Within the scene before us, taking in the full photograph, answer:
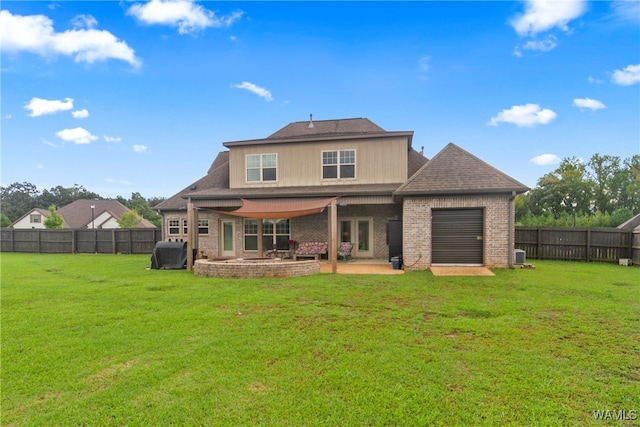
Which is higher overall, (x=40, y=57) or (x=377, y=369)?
(x=40, y=57)

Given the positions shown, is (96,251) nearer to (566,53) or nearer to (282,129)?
(282,129)

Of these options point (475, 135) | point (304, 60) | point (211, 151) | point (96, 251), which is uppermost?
point (304, 60)

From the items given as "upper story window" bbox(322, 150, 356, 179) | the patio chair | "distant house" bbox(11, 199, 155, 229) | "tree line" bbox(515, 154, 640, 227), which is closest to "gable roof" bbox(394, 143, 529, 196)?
"upper story window" bbox(322, 150, 356, 179)

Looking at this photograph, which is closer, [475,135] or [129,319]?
[129,319]

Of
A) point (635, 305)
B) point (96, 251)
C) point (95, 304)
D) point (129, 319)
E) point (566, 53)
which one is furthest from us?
point (96, 251)

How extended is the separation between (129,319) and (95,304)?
5.70 ft

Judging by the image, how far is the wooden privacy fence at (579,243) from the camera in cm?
1330

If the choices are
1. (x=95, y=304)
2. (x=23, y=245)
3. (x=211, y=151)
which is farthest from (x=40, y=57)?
(x=23, y=245)

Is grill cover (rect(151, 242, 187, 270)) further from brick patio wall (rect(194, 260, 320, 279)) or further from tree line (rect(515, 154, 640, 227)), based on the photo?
tree line (rect(515, 154, 640, 227))

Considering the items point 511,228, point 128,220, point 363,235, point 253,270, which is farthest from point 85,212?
point 511,228

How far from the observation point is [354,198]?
12625 millimetres

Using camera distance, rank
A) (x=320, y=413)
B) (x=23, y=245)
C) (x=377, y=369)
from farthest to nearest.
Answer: (x=23, y=245) < (x=377, y=369) < (x=320, y=413)

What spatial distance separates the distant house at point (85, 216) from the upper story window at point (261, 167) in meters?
36.1

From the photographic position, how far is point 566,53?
14156 mm
